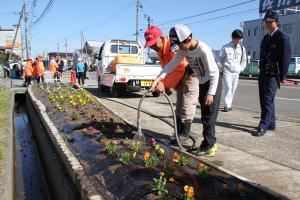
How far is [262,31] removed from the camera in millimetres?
58656

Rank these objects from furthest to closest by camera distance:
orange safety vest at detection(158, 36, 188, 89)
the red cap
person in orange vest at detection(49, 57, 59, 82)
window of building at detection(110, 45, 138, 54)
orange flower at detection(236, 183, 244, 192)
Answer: person in orange vest at detection(49, 57, 59, 82), window of building at detection(110, 45, 138, 54), orange safety vest at detection(158, 36, 188, 89), the red cap, orange flower at detection(236, 183, 244, 192)

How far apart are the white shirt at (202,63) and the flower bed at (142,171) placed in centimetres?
100

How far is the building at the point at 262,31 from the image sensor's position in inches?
2090

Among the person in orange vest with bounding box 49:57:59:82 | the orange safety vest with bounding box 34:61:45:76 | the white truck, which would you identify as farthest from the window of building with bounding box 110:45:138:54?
the person in orange vest with bounding box 49:57:59:82

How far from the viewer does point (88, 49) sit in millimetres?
45500

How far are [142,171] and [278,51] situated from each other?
11.0ft

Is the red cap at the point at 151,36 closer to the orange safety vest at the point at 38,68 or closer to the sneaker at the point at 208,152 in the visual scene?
the sneaker at the point at 208,152

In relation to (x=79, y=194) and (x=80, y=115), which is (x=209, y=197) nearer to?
(x=79, y=194)

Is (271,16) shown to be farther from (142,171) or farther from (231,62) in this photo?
(142,171)

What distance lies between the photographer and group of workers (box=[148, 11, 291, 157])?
4738 millimetres

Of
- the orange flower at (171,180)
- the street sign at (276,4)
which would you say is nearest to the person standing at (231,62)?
the orange flower at (171,180)

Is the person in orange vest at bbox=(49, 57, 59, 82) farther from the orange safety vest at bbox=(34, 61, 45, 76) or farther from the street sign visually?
the street sign

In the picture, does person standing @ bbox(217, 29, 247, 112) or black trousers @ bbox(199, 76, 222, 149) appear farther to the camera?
person standing @ bbox(217, 29, 247, 112)

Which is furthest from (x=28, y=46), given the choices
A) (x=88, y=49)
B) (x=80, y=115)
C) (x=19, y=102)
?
(x=80, y=115)
